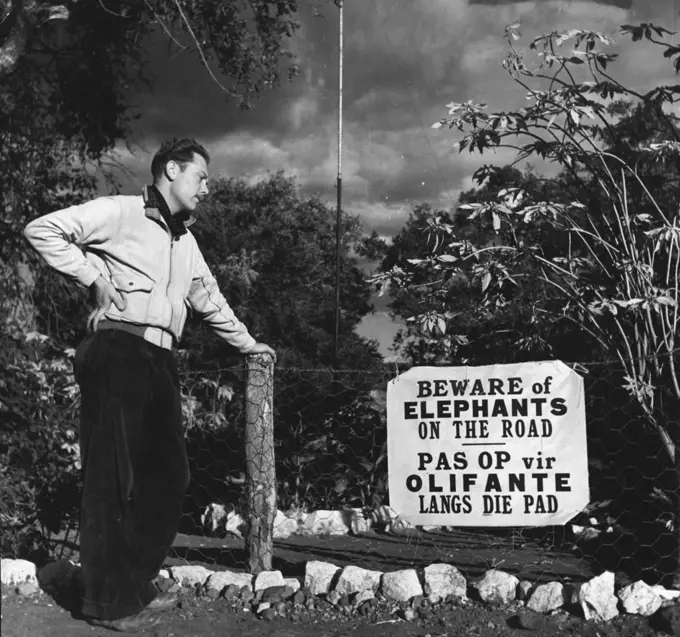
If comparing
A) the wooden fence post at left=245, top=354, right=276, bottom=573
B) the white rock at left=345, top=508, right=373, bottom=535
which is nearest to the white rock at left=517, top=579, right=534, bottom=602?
the wooden fence post at left=245, top=354, right=276, bottom=573

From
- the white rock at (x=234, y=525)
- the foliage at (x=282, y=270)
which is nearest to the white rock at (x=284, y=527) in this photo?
the white rock at (x=234, y=525)

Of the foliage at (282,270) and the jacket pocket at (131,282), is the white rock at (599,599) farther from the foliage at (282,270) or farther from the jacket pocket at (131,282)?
the foliage at (282,270)

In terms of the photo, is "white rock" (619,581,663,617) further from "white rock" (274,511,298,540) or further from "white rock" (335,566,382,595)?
"white rock" (274,511,298,540)

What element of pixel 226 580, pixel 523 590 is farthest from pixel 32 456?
pixel 523 590

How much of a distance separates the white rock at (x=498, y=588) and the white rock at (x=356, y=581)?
52cm

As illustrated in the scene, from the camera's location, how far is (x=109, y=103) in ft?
28.5

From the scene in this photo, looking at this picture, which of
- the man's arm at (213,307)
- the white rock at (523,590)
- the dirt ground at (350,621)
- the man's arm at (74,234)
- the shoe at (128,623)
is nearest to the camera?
the man's arm at (74,234)

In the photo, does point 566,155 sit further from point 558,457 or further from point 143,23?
point 143,23

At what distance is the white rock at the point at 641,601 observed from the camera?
4215 mm

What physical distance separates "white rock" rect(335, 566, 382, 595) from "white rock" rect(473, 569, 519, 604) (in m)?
0.52

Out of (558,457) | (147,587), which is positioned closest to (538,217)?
(558,457)

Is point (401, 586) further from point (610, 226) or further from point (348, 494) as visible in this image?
point (348, 494)

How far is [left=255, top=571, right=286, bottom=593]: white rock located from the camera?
4.75 meters

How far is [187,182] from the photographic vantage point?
380 cm
